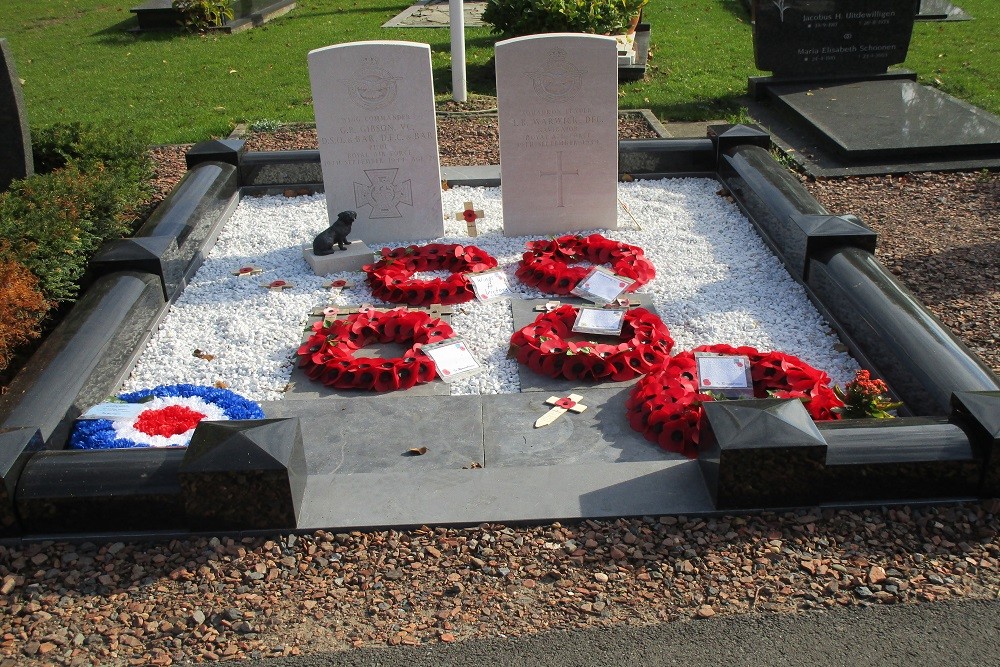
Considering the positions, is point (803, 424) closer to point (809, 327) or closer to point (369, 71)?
point (809, 327)

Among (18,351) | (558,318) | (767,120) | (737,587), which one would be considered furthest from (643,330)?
(767,120)

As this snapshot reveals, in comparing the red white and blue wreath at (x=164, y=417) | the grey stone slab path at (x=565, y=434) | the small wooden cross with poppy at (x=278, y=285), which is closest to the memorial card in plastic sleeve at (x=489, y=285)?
the small wooden cross with poppy at (x=278, y=285)

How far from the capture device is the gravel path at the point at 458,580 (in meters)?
3.55

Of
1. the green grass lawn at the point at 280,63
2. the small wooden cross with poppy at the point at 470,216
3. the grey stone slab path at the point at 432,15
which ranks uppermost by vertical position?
the grey stone slab path at the point at 432,15

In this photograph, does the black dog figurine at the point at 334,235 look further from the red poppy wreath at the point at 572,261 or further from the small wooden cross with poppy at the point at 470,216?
the red poppy wreath at the point at 572,261

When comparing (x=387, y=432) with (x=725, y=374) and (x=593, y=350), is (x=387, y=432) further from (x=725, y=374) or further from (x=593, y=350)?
(x=725, y=374)

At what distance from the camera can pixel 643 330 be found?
5781mm

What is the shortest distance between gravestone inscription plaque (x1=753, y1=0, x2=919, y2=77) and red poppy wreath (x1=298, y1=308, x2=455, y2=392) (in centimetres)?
680

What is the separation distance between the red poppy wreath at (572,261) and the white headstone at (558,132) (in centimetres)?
38

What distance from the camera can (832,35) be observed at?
11.0 meters

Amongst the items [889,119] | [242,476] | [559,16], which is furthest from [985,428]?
[559,16]

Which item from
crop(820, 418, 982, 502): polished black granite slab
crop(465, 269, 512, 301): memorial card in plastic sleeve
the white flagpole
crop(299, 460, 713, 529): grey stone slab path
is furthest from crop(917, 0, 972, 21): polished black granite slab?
crop(299, 460, 713, 529): grey stone slab path

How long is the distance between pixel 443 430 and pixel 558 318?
132cm

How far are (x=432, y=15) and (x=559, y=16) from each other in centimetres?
574
